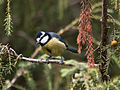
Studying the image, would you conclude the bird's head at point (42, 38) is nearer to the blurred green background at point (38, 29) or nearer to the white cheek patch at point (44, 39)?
the white cheek patch at point (44, 39)

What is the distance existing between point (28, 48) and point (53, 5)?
608mm

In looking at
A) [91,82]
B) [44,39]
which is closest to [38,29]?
[44,39]

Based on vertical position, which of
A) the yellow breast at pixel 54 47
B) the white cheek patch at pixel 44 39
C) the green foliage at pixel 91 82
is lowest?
the green foliage at pixel 91 82

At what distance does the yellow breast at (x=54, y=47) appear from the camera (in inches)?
76.4

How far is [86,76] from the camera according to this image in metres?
0.91

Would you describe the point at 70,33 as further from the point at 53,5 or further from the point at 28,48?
the point at 28,48

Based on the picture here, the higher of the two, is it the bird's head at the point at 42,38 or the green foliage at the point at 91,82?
the bird's head at the point at 42,38

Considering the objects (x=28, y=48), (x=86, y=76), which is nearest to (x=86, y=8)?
(x=86, y=76)

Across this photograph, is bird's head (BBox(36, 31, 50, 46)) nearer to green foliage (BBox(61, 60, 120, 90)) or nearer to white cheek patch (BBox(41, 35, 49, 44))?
white cheek patch (BBox(41, 35, 49, 44))

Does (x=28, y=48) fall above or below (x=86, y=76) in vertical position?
above

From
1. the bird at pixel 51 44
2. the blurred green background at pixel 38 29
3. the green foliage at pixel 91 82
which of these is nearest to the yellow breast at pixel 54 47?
the bird at pixel 51 44

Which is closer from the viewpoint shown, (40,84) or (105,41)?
(105,41)

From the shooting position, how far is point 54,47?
6.51ft

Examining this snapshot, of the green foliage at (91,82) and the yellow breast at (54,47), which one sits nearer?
the green foliage at (91,82)
